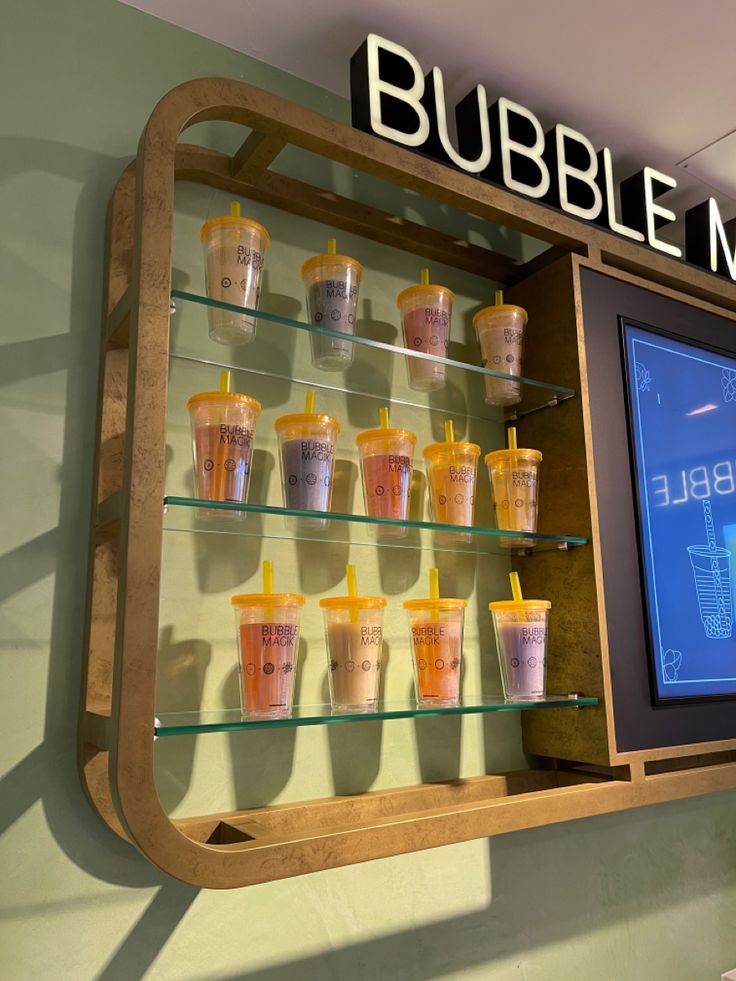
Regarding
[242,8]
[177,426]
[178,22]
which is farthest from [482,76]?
[177,426]

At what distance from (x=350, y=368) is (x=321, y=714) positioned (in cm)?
63

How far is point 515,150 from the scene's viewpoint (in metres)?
1.55

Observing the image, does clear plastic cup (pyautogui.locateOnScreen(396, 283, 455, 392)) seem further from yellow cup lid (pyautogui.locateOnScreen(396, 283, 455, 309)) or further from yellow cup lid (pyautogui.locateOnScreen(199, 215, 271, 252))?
yellow cup lid (pyautogui.locateOnScreen(199, 215, 271, 252))

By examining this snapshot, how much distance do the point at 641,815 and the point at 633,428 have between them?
0.82m

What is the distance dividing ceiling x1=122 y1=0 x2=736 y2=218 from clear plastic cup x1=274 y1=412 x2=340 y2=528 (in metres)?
0.77

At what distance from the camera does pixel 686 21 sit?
1.47m

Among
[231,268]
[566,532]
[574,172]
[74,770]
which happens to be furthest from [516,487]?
[74,770]

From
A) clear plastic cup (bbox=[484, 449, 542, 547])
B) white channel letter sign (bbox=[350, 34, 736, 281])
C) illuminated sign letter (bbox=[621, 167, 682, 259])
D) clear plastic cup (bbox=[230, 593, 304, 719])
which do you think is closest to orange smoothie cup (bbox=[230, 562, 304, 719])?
clear plastic cup (bbox=[230, 593, 304, 719])

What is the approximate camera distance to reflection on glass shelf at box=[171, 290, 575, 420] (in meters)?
1.28

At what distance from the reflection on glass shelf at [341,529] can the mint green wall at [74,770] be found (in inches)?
7.4

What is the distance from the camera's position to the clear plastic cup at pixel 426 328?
1.40 metres

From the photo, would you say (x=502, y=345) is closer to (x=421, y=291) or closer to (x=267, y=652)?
(x=421, y=291)

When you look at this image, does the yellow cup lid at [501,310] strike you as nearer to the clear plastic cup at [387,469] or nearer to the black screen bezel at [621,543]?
the black screen bezel at [621,543]

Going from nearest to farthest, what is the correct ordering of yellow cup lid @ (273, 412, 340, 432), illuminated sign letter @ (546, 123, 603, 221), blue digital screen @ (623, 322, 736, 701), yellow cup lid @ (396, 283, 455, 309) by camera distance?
yellow cup lid @ (273, 412, 340, 432) < yellow cup lid @ (396, 283, 455, 309) < blue digital screen @ (623, 322, 736, 701) < illuminated sign letter @ (546, 123, 603, 221)
